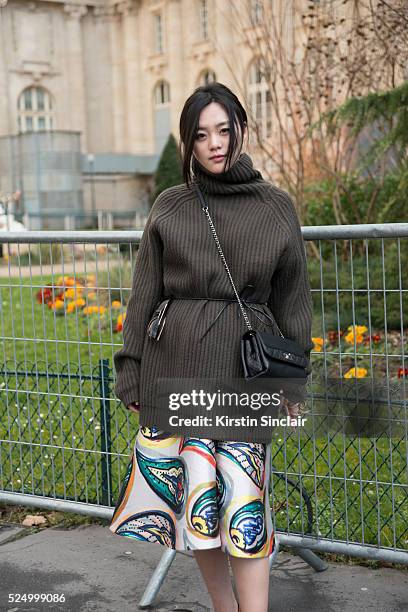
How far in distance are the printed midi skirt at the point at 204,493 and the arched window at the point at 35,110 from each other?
155 feet

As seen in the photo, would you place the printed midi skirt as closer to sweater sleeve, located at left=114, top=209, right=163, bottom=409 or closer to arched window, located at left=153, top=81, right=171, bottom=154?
sweater sleeve, located at left=114, top=209, right=163, bottom=409

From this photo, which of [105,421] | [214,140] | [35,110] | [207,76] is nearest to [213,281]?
[214,140]

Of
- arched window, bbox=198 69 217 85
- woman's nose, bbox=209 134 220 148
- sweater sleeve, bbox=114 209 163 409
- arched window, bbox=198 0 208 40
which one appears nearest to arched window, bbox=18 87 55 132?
arched window, bbox=198 69 217 85

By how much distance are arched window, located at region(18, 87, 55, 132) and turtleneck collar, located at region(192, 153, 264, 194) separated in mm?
47027

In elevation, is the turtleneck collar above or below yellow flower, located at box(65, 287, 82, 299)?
above

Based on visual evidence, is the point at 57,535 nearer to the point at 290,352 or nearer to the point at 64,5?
the point at 290,352

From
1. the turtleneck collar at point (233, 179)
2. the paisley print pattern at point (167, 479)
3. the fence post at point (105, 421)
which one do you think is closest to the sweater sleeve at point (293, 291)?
the turtleneck collar at point (233, 179)

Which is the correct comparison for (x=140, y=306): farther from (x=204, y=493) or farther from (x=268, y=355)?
(x=204, y=493)

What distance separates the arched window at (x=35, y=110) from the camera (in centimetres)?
4869

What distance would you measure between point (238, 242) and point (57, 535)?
220cm

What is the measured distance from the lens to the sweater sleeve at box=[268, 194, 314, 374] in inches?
112

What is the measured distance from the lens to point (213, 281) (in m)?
2.79

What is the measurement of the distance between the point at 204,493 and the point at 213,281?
63 cm

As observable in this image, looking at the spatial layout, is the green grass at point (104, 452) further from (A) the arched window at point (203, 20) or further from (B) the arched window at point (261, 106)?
(A) the arched window at point (203, 20)
